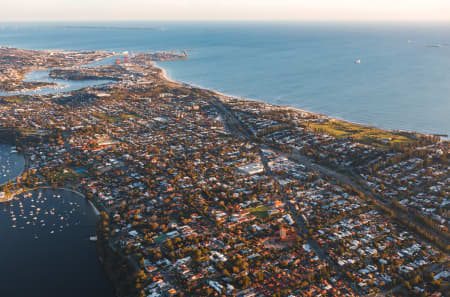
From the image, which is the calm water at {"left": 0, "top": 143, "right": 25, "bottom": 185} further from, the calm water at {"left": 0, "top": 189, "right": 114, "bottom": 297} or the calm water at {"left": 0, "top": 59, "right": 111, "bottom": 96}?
the calm water at {"left": 0, "top": 59, "right": 111, "bottom": 96}

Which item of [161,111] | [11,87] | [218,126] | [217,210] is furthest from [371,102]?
[11,87]

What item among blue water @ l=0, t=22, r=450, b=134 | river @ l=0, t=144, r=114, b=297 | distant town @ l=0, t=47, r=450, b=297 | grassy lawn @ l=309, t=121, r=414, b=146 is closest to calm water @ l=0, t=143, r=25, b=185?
distant town @ l=0, t=47, r=450, b=297

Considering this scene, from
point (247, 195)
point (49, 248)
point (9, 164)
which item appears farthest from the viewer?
point (9, 164)

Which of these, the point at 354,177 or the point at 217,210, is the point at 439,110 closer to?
the point at 354,177

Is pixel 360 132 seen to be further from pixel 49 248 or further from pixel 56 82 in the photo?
pixel 56 82

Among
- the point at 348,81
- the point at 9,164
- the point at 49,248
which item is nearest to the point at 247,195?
the point at 49,248

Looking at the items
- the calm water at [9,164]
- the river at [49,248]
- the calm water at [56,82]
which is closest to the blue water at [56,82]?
the calm water at [56,82]
